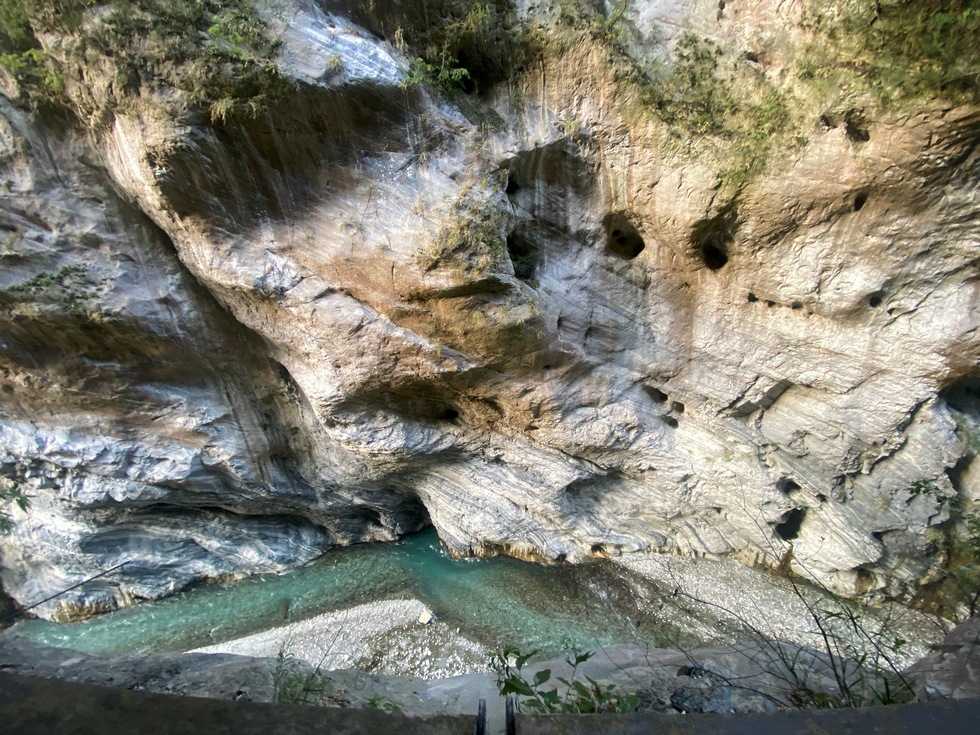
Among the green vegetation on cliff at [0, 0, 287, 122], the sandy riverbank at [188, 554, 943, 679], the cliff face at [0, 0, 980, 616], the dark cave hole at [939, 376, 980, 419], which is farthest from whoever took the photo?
the sandy riverbank at [188, 554, 943, 679]

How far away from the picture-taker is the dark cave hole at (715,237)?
5086mm

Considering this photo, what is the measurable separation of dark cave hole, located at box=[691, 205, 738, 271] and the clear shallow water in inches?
171

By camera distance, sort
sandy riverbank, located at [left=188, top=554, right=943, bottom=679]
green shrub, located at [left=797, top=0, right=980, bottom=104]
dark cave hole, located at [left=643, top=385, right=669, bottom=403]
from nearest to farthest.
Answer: green shrub, located at [left=797, top=0, right=980, bottom=104]
sandy riverbank, located at [left=188, top=554, right=943, bottom=679]
dark cave hole, located at [left=643, top=385, right=669, bottom=403]

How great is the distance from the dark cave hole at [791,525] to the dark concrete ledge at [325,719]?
18.0 ft

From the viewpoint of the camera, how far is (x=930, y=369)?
15.8 feet

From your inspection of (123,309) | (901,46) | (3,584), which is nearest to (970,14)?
(901,46)

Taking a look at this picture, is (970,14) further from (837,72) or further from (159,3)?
(159,3)

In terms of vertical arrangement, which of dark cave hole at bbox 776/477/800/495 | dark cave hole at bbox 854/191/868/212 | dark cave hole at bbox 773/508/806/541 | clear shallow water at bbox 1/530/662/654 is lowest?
clear shallow water at bbox 1/530/662/654

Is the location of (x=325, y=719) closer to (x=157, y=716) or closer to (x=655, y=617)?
(x=157, y=716)

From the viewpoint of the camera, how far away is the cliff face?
4602mm

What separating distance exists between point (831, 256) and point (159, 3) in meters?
6.61

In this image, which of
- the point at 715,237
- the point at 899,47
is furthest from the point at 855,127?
the point at 715,237

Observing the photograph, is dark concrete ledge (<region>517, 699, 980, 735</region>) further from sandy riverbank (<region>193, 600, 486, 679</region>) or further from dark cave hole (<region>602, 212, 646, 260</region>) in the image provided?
dark cave hole (<region>602, 212, 646, 260</region>)

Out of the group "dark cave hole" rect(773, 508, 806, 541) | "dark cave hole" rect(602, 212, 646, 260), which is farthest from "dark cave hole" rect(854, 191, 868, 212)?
"dark cave hole" rect(773, 508, 806, 541)
